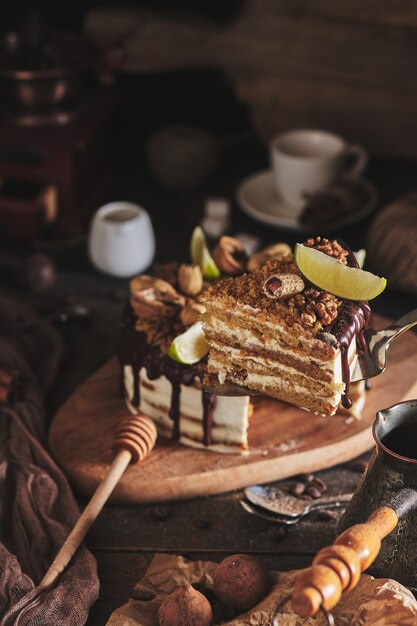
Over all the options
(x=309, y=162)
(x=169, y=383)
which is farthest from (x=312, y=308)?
(x=309, y=162)

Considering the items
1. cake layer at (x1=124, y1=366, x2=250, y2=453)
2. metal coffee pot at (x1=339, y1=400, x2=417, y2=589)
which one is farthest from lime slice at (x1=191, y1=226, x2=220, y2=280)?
metal coffee pot at (x1=339, y1=400, x2=417, y2=589)

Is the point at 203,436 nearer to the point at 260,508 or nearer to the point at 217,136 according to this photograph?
the point at 260,508

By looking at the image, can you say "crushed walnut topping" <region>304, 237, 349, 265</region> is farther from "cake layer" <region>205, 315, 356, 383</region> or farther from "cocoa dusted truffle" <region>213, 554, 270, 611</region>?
"cocoa dusted truffle" <region>213, 554, 270, 611</region>

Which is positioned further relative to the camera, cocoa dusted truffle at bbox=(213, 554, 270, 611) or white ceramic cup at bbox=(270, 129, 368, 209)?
white ceramic cup at bbox=(270, 129, 368, 209)

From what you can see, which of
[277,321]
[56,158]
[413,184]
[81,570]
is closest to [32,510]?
[81,570]

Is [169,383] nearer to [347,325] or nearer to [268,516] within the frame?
Answer: [268,516]

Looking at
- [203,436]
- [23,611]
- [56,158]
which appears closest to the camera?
[23,611]

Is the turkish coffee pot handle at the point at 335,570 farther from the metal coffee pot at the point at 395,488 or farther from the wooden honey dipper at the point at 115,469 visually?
the wooden honey dipper at the point at 115,469
